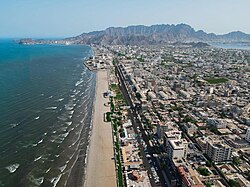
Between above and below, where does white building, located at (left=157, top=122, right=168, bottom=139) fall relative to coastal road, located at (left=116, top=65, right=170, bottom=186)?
above

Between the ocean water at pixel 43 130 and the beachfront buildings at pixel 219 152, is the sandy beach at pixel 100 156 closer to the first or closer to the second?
the ocean water at pixel 43 130

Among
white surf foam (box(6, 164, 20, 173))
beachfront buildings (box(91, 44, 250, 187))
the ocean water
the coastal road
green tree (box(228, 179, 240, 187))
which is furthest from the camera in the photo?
beachfront buildings (box(91, 44, 250, 187))

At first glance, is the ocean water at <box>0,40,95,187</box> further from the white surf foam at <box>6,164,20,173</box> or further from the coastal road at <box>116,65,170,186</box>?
the coastal road at <box>116,65,170,186</box>

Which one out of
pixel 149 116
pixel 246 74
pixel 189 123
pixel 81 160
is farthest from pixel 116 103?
pixel 246 74

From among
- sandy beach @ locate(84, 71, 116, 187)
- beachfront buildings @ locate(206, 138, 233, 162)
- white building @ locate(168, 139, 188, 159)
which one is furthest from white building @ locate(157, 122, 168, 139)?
sandy beach @ locate(84, 71, 116, 187)

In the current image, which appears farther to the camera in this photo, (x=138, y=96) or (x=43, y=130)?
(x=138, y=96)

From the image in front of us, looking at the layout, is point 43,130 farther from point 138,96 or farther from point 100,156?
point 138,96

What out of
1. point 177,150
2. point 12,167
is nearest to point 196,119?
point 177,150
